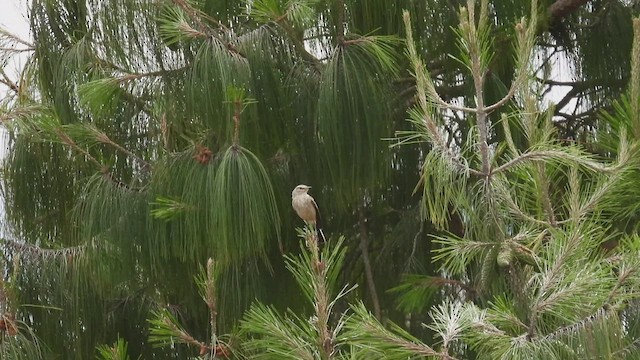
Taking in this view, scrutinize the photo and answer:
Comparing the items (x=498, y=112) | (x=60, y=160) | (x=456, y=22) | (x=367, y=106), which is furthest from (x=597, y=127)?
(x=60, y=160)

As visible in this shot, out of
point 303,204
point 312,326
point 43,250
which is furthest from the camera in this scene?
point 43,250

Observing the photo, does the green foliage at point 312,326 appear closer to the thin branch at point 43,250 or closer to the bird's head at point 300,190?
the bird's head at point 300,190

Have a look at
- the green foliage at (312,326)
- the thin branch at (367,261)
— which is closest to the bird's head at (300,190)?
the thin branch at (367,261)

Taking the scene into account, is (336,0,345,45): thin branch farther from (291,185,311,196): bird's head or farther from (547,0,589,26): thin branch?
(547,0,589,26): thin branch

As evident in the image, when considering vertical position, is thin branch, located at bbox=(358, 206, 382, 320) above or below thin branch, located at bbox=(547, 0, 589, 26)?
below

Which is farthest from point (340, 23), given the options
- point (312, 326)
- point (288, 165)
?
Answer: point (312, 326)

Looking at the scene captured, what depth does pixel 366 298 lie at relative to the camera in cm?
228

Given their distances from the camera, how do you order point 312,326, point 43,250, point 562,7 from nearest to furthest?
point 312,326, point 562,7, point 43,250

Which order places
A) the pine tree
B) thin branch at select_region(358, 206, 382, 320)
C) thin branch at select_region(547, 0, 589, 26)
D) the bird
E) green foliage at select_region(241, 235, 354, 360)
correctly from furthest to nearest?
thin branch at select_region(547, 0, 589, 26) < thin branch at select_region(358, 206, 382, 320) < the bird < the pine tree < green foliage at select_region(241, 235, 354, 360)

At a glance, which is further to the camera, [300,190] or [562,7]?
[562,7]

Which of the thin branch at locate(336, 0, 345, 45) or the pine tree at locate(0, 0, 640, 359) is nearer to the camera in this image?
the pine tree at locate(0, 0, 640, 359)

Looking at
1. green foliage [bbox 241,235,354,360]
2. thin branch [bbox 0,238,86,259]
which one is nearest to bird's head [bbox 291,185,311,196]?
green foliage [bbox 241,235,354,360]

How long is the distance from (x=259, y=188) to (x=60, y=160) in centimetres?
81

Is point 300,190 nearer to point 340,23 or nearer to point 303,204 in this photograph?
point 303,204
